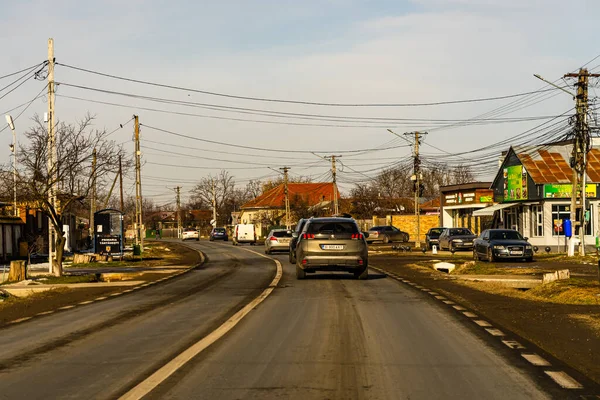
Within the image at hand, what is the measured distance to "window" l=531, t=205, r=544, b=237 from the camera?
55.2 metres

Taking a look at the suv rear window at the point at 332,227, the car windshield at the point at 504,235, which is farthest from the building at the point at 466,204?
the suv rear window at the point at 332,227

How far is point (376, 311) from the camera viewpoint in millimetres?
15148

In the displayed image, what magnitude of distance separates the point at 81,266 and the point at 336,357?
1183 inches

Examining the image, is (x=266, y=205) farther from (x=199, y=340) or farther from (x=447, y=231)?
(x=199, y=340)

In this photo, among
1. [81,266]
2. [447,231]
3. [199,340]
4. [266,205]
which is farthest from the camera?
[266,205]

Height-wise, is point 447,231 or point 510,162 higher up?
point 510,162

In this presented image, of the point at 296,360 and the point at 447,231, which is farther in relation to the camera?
the point at 447,231

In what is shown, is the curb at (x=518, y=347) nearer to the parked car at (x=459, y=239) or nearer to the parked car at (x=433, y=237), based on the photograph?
the parked car at (x=459, y=239)

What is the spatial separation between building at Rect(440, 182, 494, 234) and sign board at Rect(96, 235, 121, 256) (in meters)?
36.8

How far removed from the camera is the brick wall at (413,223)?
86562 mm

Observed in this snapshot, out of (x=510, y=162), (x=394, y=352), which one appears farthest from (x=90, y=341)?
(x=510, y=162)

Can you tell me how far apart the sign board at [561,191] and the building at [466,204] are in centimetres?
1488

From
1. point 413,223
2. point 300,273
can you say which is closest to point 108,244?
point 300,273

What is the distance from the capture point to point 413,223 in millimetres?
87938
